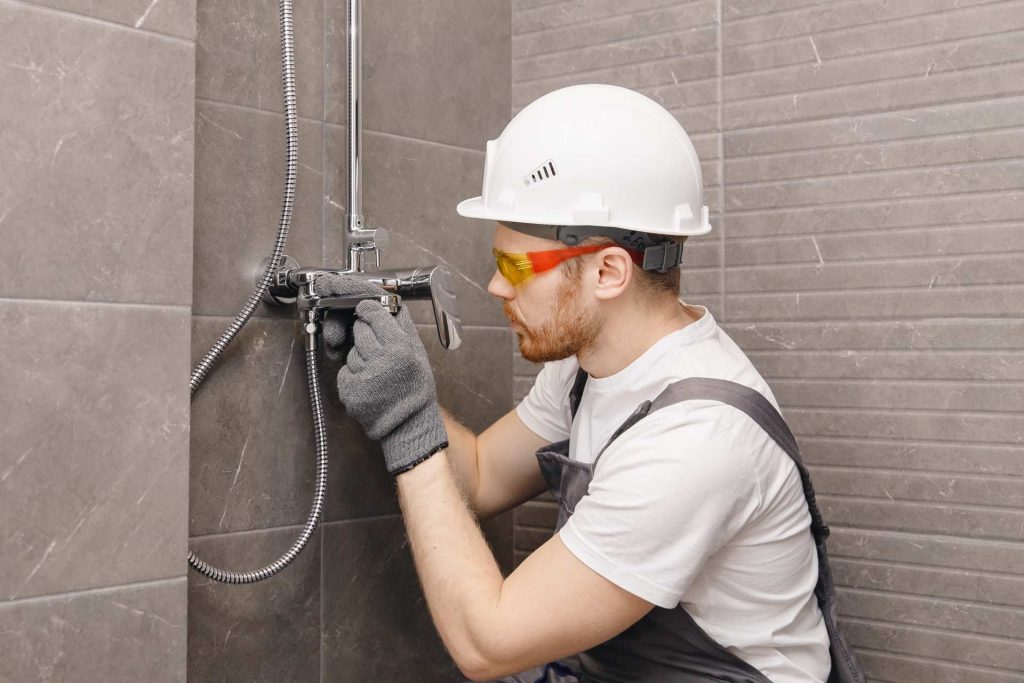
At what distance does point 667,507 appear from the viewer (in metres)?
1.18

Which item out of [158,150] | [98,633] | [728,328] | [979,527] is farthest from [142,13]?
[979,527]

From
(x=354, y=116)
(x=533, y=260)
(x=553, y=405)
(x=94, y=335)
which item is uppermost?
(x=354, y=116)

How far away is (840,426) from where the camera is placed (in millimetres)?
1583

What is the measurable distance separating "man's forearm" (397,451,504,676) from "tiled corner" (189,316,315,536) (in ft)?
0.74

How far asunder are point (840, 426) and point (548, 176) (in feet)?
2.11

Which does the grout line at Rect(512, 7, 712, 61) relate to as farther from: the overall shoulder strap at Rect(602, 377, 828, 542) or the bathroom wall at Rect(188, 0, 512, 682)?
the overall shoulder strap at Rect(602, 377, 828, 542)

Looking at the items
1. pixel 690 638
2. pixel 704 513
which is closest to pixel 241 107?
pixel 704 513

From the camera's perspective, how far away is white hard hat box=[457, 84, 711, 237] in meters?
1.33

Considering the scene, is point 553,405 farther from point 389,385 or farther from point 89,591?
point 89,591

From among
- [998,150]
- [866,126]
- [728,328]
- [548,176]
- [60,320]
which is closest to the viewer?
[60,320]

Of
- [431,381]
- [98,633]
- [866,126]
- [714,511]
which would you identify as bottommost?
[98,633]

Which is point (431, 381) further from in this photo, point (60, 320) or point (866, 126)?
point (866, 126)

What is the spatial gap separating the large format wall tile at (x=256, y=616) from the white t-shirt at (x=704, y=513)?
18.5 inches

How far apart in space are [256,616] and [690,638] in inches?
25.3
